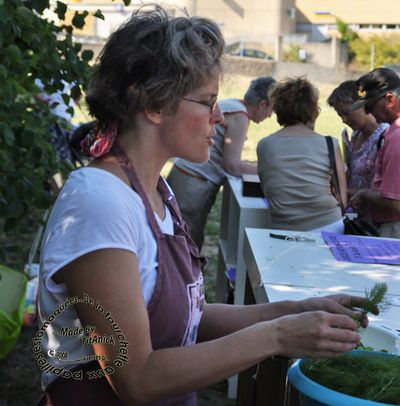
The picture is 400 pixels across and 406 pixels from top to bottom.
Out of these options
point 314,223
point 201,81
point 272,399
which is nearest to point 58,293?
point 201,81

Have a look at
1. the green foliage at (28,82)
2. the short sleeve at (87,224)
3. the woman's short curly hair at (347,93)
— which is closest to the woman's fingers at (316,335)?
the short sleeve at (87,224)

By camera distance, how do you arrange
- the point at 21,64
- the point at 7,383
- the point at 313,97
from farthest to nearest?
the point at 313,97
the point at 7,383
the point at 21,64

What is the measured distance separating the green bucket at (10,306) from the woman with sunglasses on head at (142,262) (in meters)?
2.32

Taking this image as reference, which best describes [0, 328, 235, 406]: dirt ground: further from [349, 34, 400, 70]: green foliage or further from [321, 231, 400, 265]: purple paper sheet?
[349, 34, 400, 70]: green foliage

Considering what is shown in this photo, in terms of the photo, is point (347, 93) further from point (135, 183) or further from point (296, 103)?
point (135, 183)

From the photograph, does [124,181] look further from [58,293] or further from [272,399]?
[272,399]

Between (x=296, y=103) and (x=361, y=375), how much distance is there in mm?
2984

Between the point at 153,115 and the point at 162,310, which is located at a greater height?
the point at 153,115

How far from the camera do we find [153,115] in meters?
1.47

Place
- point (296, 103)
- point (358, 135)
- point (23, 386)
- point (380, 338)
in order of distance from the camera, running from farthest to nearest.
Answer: point (358, 135) < point (296, 103) < point (23, 386) < point (380, 338)

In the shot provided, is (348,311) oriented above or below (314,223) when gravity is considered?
above

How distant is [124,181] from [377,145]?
3158mm

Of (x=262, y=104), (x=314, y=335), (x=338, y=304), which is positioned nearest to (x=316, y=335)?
(x=314, y=335)

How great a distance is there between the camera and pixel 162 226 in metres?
1.47
